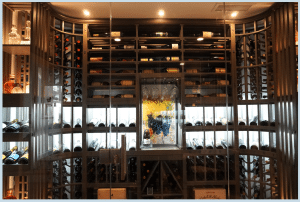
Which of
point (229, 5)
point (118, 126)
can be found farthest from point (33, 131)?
point (229, 5)

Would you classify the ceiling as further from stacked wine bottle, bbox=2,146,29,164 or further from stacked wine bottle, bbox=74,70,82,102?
stacked wine bottle, bbox=2,146,29,164

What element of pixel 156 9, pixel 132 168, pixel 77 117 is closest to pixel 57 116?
pixel 77 117

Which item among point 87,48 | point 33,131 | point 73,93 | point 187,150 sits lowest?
point 187,150

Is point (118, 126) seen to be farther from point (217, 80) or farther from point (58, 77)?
point (217, 80)

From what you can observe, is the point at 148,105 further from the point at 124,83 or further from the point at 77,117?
the point at 77,117

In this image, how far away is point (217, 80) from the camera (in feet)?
7.40

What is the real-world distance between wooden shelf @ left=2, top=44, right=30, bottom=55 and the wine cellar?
0.01 metres

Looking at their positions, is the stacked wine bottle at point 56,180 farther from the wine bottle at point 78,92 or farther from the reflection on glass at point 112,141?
the wine bottle at point 78,92

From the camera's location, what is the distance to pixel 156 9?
7.41ft

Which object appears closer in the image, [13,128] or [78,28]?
[13,128]

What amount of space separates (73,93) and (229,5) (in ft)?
6.32

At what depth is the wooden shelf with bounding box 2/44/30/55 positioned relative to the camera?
85.7 inches

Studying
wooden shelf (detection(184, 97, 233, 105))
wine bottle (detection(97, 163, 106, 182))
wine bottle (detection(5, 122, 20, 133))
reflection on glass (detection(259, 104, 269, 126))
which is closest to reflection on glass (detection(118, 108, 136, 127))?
wine bottle (detection(97, 163, 106, 182))

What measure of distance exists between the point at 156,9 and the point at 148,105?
1041 millimetres
